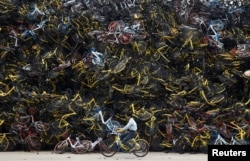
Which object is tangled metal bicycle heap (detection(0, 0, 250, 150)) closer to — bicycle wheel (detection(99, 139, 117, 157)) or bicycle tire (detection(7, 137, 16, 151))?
bicycle tire (detection(7, 137, 16, 151))

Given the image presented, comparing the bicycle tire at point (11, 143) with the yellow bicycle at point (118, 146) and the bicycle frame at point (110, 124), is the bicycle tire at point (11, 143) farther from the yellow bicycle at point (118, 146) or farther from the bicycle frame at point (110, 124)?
the yellow bicycle at point (118, 146)

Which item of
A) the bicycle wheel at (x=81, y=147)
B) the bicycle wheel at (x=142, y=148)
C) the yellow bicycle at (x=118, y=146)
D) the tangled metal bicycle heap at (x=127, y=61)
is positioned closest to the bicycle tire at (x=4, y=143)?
the tangled metal bicycle heap at (x=127, y=61)

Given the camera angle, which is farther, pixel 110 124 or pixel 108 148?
pixel 110 124

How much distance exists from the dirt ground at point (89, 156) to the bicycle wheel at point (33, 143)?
0.47ft

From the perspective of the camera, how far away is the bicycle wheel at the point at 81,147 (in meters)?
10.1

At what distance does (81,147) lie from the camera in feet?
33.2

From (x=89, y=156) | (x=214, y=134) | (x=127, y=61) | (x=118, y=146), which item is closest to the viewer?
(x=118, y=146)

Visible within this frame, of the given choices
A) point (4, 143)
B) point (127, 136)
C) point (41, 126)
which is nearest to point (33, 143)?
point (41, 126)

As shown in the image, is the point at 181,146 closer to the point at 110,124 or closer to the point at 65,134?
the point at 110,124

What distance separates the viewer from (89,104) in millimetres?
10352

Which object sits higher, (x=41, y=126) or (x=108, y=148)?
(x=41, y=126)

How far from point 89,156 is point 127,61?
1.89 m

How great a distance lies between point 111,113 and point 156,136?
929mm

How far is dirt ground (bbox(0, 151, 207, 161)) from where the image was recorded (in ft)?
31.9
